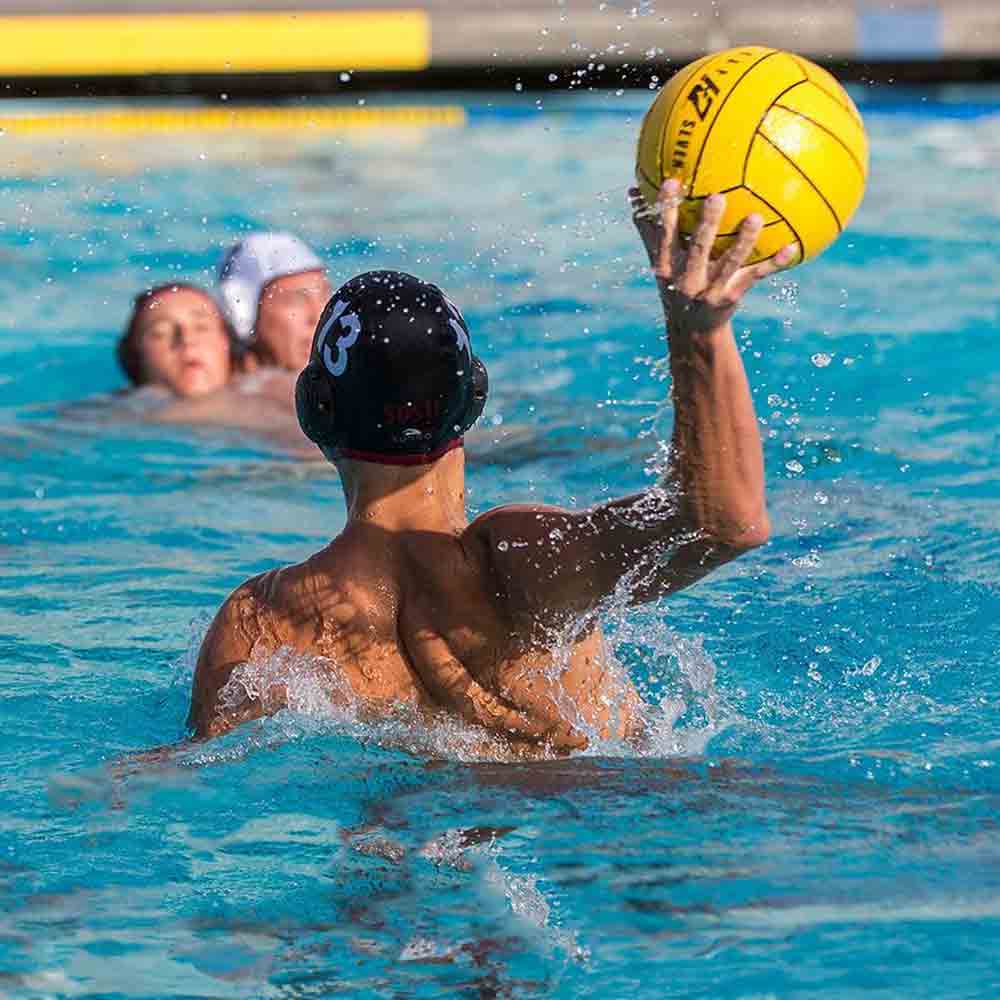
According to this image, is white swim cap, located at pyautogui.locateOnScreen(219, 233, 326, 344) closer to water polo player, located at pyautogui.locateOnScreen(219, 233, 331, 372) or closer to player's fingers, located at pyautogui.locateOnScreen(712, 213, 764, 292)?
water polo player, located at pyautogui.locateOnScreen(219, 233, 331, 372)

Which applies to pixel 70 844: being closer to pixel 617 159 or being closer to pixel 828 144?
pixel 828 144

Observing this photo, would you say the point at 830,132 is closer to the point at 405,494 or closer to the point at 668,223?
the point at 668,223

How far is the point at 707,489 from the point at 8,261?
5643 mm

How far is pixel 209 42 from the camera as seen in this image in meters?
8.45

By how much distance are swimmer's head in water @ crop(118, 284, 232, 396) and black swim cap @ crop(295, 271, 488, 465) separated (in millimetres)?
3174

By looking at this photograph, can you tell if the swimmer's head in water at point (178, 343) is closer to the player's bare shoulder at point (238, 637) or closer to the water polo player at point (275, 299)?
the water polo player at point (275, 299)

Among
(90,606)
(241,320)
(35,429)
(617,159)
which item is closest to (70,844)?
(90,606)

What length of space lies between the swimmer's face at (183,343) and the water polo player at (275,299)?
0.08m

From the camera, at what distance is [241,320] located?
593 cm

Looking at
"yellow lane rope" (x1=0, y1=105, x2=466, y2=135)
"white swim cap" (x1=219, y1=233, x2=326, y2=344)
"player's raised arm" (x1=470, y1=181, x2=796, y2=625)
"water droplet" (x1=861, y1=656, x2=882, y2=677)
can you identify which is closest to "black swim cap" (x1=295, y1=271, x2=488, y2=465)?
"player's raised arm" (x1=470, y1=181, x2=796, y2=625)

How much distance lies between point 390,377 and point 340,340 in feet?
0.32

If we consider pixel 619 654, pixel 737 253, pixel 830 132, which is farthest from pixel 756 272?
pixel 619 654

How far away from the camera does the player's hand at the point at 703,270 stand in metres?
2.24

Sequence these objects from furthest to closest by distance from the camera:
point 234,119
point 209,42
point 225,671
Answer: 1. point 234,119
2. point 209,42
3. point 225,671
